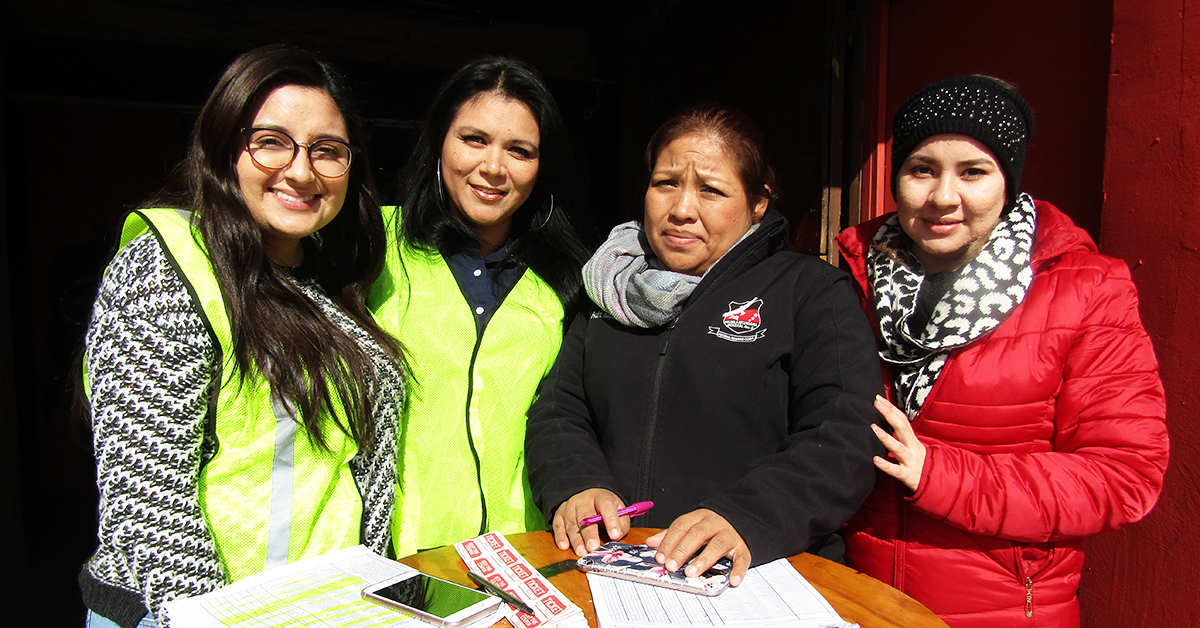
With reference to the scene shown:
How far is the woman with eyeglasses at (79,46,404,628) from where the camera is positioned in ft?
4.21

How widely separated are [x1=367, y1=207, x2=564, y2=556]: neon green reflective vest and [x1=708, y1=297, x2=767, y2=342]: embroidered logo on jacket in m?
0.59

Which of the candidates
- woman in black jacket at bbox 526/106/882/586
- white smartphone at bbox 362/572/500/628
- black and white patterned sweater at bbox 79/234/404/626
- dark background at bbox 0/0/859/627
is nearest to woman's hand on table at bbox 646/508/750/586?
woman in black jacket at bbox 526/106/882/586

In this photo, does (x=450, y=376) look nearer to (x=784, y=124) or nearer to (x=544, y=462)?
(x=544, y=462)

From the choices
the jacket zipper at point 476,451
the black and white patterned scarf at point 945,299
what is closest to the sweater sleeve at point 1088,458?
the black and white patterned scarf at point 945,299

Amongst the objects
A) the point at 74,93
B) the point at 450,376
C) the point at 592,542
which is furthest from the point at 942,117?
the point at 74,93

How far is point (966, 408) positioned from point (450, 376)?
4.20 ft

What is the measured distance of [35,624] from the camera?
3568 mm

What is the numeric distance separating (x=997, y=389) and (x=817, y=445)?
0.42m

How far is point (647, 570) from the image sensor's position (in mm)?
1363

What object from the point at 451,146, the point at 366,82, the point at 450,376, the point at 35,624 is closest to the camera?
the point at 450,376

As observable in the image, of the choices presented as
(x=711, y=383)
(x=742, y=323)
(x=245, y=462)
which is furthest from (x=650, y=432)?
(x=245, y=462)

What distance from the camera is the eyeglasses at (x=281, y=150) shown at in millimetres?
1554

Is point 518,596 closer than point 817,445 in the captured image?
Yes

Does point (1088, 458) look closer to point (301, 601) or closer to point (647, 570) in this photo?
point (647, 570)
